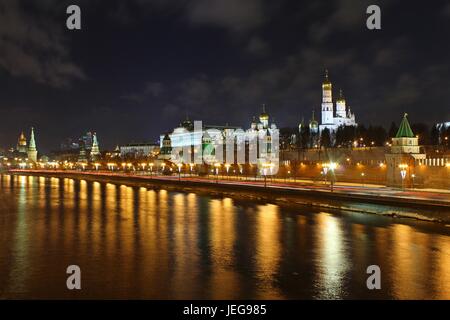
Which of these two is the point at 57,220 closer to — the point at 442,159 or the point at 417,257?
the point at 417,257

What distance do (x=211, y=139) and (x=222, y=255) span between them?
319 feet

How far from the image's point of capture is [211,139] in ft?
367

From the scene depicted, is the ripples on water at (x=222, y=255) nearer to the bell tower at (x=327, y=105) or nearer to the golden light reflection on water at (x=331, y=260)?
the golden light reflection on water at (x=331, y=260)

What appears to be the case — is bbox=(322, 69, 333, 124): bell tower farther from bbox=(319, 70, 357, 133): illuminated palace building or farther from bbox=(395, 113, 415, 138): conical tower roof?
bbox=(395, 113, 415, 138): conical tower roof

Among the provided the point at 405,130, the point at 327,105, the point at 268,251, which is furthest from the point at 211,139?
the point at 268,251

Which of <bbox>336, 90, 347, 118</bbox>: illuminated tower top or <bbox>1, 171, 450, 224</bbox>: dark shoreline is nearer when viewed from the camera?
<bbox>1, 171, 450, 224</bbox>: dark shoreline

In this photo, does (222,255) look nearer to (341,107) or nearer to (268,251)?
(268,251)

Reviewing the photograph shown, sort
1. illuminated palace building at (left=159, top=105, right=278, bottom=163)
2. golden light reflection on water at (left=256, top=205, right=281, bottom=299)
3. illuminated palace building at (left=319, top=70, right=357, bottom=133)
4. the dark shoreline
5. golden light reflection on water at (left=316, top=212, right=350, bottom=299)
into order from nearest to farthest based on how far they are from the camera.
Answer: golden light reflection on water at (left=316, top=212, right=350, bottom=299), golden light reflection on water at (left=256, top=205, right=281, bottom=299), the dark shoreline, illuminated palace building at (left=159, top=105, right=278, bottom=163), illuminated palace building at (left=319, top=70, right=357, bottom=133)

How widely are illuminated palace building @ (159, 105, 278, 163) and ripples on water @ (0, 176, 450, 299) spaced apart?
5240cm

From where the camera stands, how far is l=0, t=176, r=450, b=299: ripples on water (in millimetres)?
10820

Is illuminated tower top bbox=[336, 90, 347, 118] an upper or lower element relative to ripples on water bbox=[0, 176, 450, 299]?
upper

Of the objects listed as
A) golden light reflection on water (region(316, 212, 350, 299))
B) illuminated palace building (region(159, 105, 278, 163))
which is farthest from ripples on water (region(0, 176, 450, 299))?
illuminated palace building (region(159, 105, 278, 163))

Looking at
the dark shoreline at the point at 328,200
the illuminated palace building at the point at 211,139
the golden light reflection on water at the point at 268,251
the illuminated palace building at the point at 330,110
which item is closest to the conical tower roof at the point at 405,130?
the dark shoreline at the point at 328,200

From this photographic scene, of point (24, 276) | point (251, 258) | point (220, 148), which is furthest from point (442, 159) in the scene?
point (220, 148)
